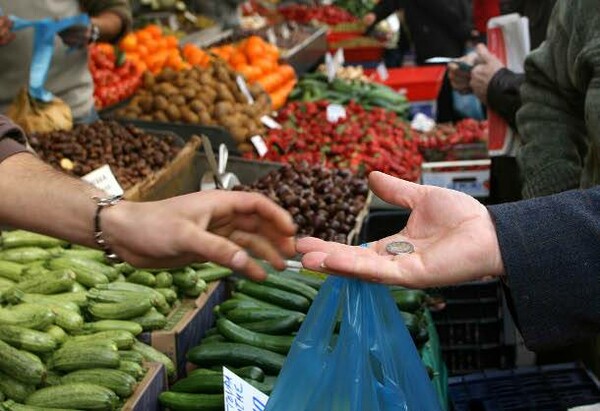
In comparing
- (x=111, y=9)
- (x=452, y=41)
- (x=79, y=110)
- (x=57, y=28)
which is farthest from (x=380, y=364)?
(x=452, y=41)

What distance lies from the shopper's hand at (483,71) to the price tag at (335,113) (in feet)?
7.35

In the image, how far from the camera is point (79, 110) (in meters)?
5.23

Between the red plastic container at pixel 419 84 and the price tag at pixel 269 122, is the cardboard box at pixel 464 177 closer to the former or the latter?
the price tag at pixel 269 122

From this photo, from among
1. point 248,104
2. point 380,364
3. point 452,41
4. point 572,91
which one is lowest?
point 452,41

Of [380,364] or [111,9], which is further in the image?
[111,9]

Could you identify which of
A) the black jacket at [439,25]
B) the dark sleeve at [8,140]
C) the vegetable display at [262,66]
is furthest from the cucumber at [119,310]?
the black jacket at [439,25]

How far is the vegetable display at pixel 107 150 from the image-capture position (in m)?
4.33

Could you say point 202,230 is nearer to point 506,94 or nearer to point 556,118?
point 556,118

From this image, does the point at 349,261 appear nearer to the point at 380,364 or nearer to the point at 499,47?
the point at 380,364

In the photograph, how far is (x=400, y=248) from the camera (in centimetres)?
179

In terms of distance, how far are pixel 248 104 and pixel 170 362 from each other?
136 inches

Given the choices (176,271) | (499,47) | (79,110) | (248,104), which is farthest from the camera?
(248,104)

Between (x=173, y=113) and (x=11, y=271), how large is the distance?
2764 millimetres

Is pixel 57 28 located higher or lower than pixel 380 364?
higher
